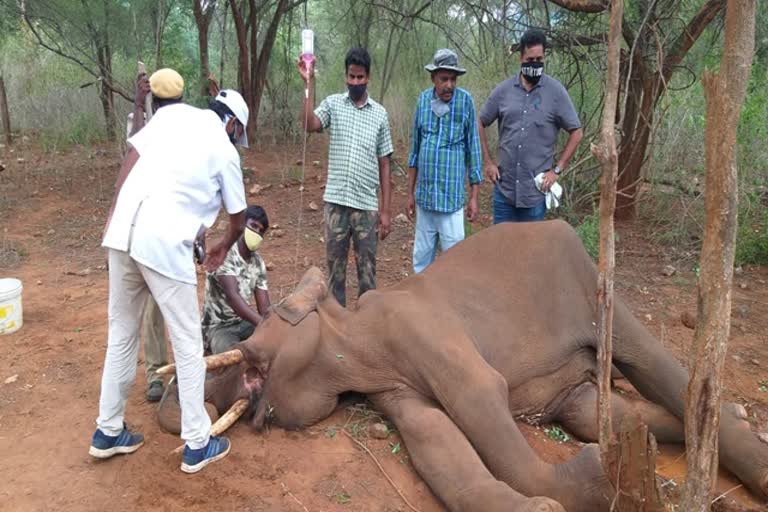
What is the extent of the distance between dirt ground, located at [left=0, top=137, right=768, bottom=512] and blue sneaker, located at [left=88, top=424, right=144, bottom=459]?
0.05 meters

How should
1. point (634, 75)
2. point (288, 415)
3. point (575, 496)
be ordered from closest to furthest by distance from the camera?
point (575, 496) → point (288, 415) → point (634, 75)

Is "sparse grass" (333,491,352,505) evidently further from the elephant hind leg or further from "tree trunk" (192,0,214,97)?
"tree trunk" (192,0,214,97)

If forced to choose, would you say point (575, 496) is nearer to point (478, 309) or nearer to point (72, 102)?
point (478, 309)

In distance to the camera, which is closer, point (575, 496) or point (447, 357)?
point (575, 496)

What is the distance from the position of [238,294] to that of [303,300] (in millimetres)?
477

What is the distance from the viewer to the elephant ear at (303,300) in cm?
369

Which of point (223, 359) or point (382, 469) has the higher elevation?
point (223, 359)

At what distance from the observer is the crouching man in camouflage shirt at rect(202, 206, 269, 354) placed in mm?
3990

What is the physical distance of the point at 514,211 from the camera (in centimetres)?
490

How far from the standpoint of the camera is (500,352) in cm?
362

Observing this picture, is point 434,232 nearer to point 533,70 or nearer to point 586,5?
point 533,70

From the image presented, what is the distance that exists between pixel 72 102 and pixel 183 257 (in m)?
11.4

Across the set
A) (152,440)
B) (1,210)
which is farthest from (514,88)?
(1,210)

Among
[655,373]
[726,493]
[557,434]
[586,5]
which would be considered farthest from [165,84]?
[586,5]
